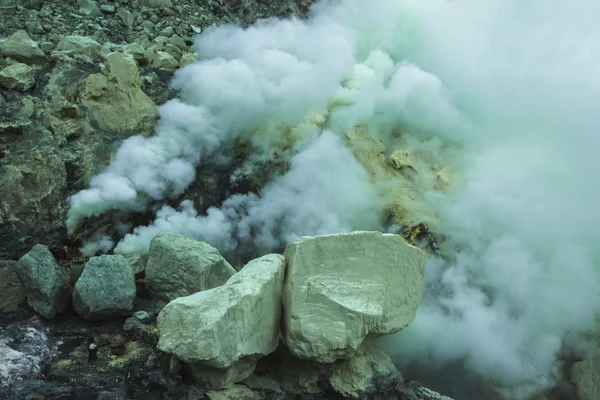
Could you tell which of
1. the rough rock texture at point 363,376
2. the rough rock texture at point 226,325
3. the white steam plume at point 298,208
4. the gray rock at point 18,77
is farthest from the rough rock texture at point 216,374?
the gray rock at point 18,77

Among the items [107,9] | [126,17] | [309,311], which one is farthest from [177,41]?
[309,311]

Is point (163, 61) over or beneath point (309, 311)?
beneath

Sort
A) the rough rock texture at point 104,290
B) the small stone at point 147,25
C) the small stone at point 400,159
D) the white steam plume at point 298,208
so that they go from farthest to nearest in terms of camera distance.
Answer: the small stone at point 147,25
the small stone at point 400,159
the white steam plume at point 298,208
the rough rock texture at point 104,290

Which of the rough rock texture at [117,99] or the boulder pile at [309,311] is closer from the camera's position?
the boulder pile at [309,311]

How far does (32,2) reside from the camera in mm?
8844

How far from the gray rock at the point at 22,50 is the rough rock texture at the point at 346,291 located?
5431 millimetres

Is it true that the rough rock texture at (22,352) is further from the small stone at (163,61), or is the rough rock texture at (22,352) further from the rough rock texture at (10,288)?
the small stone at (163,61)

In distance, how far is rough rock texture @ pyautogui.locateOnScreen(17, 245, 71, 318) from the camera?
545 cm

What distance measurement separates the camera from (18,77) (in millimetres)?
7078

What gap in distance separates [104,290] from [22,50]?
438 cm

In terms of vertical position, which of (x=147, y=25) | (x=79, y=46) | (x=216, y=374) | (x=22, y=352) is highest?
(x=147, y=25)

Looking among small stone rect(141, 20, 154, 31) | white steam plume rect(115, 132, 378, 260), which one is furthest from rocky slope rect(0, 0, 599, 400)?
white steam plume rect(115, 132, 378, 260)

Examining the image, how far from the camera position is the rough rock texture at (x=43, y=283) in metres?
5.45

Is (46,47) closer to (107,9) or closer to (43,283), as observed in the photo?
(107,9)
